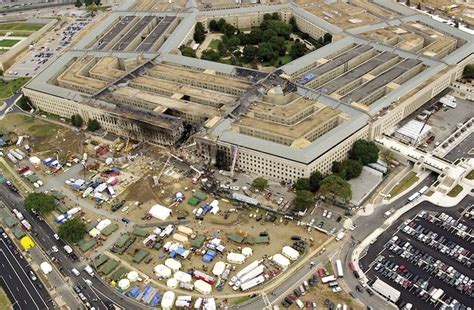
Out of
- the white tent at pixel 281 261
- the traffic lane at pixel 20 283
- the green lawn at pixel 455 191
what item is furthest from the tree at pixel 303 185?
the traffic lane at pixel 20 283

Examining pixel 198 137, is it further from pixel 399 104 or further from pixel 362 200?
→ pixel 399 104

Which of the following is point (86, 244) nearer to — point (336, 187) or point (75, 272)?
point (75, 272)

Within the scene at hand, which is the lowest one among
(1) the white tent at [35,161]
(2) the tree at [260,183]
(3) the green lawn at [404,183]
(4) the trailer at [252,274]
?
(3) the green lawn at [404,183]

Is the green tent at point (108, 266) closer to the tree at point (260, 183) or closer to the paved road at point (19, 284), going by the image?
the paved road at point (19, 284)

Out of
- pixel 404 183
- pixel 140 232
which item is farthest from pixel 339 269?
pixel 140 232

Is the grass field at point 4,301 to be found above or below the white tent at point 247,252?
below

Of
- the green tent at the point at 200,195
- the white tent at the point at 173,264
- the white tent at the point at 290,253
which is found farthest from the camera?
the green tent at the point at 200,195
